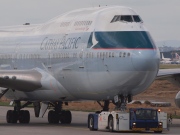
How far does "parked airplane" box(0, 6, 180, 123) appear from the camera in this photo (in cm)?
4562

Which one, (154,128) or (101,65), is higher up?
(101,65)

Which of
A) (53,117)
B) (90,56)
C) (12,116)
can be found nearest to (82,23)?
(90,56)

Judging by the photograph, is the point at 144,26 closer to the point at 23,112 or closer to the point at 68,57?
the point at 68,57

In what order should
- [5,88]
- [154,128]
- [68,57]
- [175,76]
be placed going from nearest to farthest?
[154,128], [68,57], [5,88], [175,76]

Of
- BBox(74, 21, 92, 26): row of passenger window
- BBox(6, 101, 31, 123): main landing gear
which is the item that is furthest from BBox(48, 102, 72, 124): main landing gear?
BBox(74, 21, 92, 26): row of passenger window

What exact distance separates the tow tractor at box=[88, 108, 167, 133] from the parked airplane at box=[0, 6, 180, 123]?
90 centimetres

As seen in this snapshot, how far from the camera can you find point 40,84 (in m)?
51.3

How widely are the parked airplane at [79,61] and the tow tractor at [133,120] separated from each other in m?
0.90

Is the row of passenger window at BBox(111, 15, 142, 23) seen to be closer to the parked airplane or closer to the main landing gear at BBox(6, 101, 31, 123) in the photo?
the parked airplane

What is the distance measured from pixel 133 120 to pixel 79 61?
536 centimetres

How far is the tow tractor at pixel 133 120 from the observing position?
45.4 m

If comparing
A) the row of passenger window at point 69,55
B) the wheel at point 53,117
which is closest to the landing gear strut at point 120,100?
the row of passenger window at point 69,55

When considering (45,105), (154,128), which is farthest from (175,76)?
(154,128)

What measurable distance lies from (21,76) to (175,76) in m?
12.2
